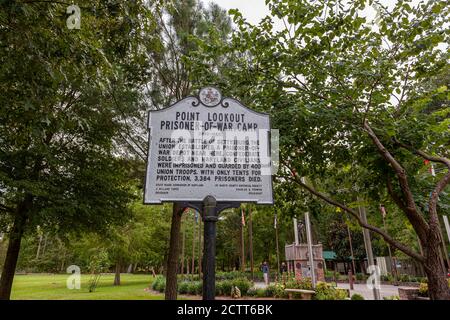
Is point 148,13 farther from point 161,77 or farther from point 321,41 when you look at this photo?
point 161,77

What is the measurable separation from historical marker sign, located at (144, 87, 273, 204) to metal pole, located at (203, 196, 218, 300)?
0.14 meters

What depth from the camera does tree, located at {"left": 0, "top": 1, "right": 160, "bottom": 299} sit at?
4996 mm

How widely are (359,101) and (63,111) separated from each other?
19.5 ft

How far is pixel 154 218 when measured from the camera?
2541 cm

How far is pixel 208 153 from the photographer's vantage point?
4227 millimetres

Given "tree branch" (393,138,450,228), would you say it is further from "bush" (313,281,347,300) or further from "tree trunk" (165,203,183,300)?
"bush" (313,281,347,300)

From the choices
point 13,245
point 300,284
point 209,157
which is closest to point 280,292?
point 300,284

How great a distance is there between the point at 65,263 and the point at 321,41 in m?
Result: 60.1

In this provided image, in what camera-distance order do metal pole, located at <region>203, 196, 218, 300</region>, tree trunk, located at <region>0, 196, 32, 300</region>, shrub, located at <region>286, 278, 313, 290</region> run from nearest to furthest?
metal pole, located at <region>203, 196, 218, 300</region>
tree trunk, located at <region>0, 196, 32, 300</region>
shrub, located at <region>286, 278, 313, 290</region>

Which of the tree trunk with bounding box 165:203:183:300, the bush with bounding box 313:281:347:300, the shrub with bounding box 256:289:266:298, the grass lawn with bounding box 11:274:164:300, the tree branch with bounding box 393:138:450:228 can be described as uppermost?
the tree branch with bounding box 393:138:450:228

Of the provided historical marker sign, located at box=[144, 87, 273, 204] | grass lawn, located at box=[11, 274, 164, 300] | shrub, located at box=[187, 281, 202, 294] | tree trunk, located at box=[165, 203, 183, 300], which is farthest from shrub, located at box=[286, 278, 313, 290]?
historical marker sign, located at box=[144, 87, 273, 204]

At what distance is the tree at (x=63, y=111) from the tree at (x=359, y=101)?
2.31 metres
